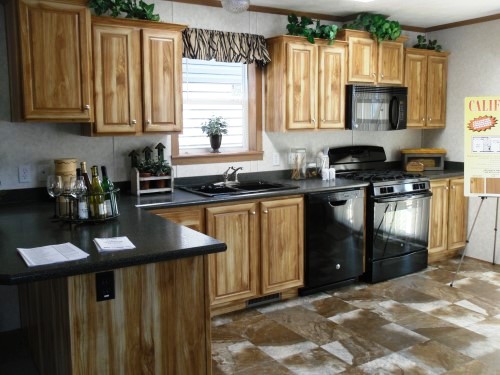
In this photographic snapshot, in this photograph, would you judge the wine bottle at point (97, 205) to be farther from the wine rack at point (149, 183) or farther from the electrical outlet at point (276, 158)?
the electrical outlet at point (276, 158)

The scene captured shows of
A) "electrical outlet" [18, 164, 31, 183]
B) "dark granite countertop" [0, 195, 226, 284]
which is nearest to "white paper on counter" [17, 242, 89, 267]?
"dark granite countertop" [0, 195, 226, 284]

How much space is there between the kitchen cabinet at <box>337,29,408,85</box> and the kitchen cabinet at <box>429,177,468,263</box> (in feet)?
3.77

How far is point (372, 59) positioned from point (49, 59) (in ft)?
9.74

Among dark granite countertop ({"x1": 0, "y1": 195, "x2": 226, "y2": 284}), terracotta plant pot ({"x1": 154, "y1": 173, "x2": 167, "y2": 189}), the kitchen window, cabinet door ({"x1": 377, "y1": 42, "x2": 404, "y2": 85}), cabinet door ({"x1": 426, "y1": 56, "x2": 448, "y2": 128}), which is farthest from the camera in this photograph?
→ cabinet door ({"x1": 426, "y1": 56, "x2": 448, "y2": 128})

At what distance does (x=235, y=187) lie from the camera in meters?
4.34

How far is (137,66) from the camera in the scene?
355 cm

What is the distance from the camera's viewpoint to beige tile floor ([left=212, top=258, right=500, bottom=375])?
122 inches

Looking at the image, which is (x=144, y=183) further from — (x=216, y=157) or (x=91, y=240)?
(x=91, y=240)

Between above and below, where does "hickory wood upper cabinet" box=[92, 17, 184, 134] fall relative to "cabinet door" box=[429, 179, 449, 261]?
above

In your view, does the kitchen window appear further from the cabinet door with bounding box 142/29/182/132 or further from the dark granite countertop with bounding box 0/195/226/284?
the dark granite countertop with bounding box 0/195/226/284

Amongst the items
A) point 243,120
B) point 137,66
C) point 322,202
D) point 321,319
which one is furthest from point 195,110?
point 321,319

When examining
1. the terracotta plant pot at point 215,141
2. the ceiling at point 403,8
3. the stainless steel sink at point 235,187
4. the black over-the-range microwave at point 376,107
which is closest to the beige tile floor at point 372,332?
the stainless steel sink at point 235,187

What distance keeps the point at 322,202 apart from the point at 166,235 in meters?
2.00

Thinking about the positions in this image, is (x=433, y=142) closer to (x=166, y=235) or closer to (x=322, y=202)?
(x=322, y=202)
